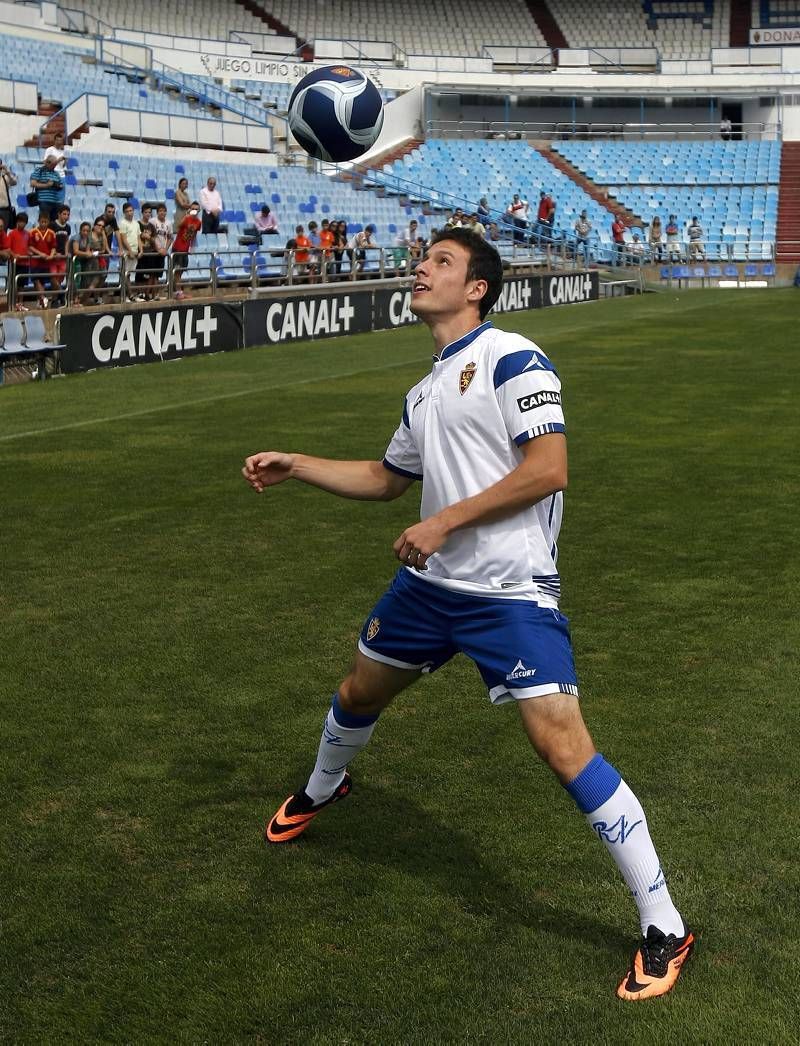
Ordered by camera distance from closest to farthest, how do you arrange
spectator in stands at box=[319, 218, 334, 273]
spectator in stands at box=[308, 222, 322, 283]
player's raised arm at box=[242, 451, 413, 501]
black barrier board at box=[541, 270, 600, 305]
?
player's raised arm at box=[242, 451, 413, 501] < spectator in stands at box=[308, 222, 322, 283] < spectator in stands at box=[319, 218, 334, 273] < black barrier board at box=[541, 270, 600, 305]

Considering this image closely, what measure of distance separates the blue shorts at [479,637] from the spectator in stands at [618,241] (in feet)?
131

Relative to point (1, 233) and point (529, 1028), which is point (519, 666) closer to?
point (529, 1028)

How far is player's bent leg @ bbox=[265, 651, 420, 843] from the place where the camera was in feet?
13.0

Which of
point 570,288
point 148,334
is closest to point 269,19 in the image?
point 570,288

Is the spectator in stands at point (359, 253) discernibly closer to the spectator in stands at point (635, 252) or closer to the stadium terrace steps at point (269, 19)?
the spectator in stands at point (635, 252)

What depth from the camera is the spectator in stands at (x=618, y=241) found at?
43281 millimetres

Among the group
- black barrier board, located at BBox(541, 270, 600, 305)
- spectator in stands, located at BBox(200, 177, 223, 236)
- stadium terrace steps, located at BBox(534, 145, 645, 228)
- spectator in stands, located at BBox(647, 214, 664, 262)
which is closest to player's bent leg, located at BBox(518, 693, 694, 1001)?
spectator in stands, located at BBox(200, 177, 223, 236)

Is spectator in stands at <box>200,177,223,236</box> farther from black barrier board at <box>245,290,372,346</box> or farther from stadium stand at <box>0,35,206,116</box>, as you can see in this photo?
stadium stand at <box>0,35,206,116</box>

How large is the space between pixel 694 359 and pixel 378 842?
15.9 m

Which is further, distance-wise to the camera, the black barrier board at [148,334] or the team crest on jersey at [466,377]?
the black barrier board at [148,334]

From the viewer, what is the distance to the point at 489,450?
12.0 ft

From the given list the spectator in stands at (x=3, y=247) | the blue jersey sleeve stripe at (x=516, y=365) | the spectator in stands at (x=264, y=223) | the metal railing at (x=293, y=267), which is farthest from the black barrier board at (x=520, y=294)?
the blue jersey sleeve stripe at (x=516, y=365)

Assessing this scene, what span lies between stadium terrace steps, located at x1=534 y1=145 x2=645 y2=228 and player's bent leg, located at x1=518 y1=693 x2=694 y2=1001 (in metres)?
47.5

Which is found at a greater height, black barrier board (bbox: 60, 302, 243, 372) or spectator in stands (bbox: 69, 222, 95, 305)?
spectator in stands (bbox: 69, 222, 95, 305)
